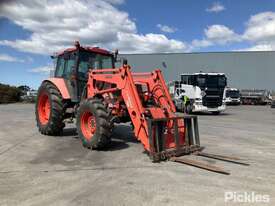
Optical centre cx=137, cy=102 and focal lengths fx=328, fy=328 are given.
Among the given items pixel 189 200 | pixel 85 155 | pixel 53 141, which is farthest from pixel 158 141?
pixel 53 141

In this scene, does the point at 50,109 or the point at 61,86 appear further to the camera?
the point at 61,86

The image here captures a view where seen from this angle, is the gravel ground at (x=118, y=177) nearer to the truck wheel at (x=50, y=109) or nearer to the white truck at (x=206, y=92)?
the truck wheel at (x=50, y=109)

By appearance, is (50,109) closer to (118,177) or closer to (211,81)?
(118,177)

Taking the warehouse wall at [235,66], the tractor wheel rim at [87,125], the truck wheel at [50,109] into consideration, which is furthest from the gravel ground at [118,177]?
the warehouse wall at [235,66]

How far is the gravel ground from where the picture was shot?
4.63 m

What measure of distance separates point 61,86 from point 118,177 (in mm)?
4919

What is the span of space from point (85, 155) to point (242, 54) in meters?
38.6

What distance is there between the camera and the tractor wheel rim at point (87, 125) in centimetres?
820

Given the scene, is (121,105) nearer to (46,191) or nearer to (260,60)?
(46,191)

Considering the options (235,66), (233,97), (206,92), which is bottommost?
(233,97)

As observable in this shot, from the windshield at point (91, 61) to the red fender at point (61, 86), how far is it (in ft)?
2.26
